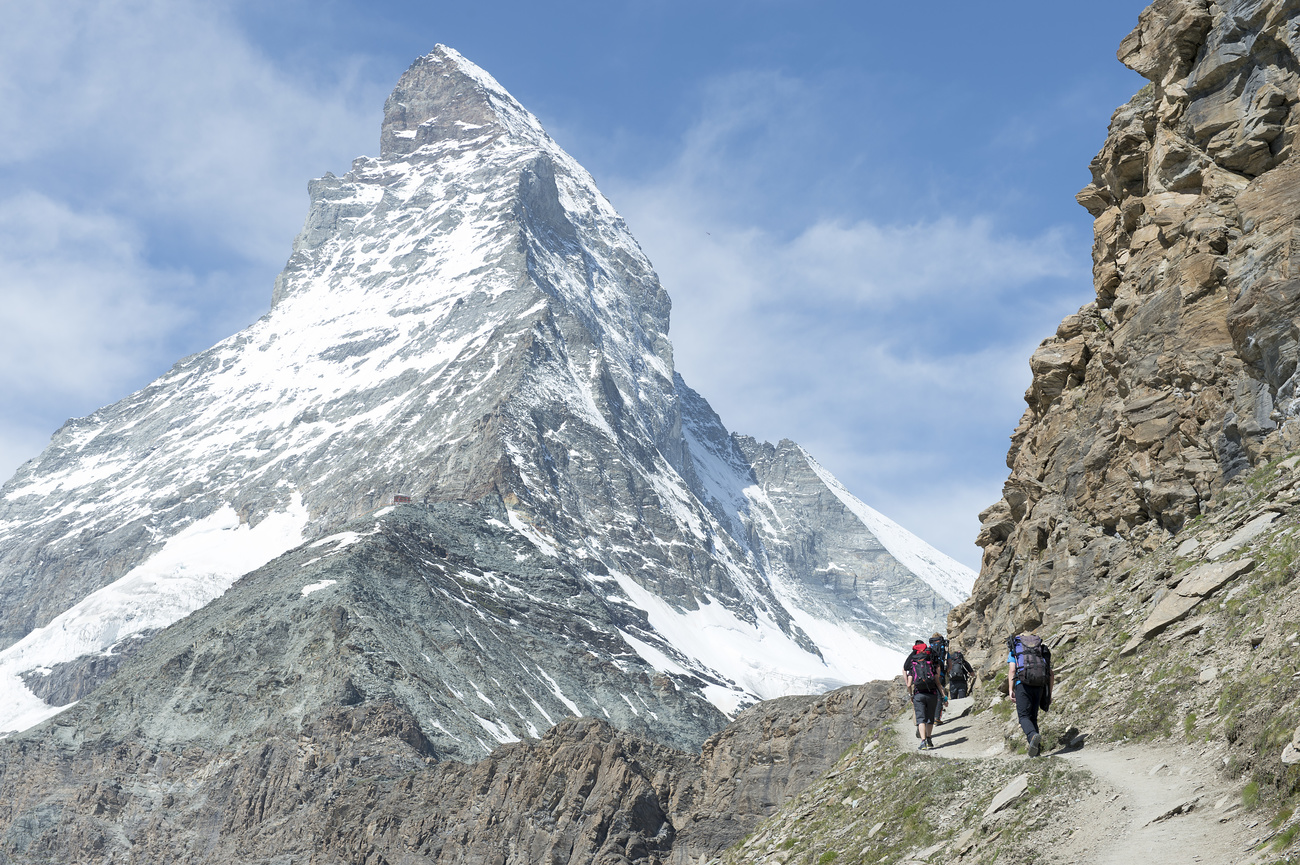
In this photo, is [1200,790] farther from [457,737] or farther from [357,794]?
[457,737]

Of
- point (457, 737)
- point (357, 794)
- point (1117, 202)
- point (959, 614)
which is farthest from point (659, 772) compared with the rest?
point (1117, 202)

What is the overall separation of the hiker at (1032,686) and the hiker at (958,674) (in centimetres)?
833

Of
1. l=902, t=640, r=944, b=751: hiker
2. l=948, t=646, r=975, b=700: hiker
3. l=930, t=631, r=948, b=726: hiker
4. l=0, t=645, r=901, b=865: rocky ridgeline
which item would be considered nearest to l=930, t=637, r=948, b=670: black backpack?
l=930, t=631, r=948, b=726: hiker

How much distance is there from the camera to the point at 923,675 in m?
24.8

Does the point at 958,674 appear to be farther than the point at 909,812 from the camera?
Yes

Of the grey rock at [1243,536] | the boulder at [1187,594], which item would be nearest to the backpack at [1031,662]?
the boulder at [1187,594]

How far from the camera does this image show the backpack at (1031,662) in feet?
65.4

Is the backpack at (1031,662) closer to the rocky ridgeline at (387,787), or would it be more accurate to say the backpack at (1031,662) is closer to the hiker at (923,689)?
the hiker at (923,689)

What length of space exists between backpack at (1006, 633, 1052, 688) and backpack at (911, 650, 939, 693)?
4441 millimetres

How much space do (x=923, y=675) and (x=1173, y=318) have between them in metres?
9.45

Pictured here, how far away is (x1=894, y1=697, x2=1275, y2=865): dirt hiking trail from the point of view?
13.9 meters

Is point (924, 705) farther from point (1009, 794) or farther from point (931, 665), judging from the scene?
point (1009, 794)

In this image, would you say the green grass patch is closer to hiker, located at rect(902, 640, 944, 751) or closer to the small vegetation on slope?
the small vegetation on slope

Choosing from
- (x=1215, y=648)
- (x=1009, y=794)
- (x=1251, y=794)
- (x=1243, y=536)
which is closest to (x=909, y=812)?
(x=1009, y=794)
